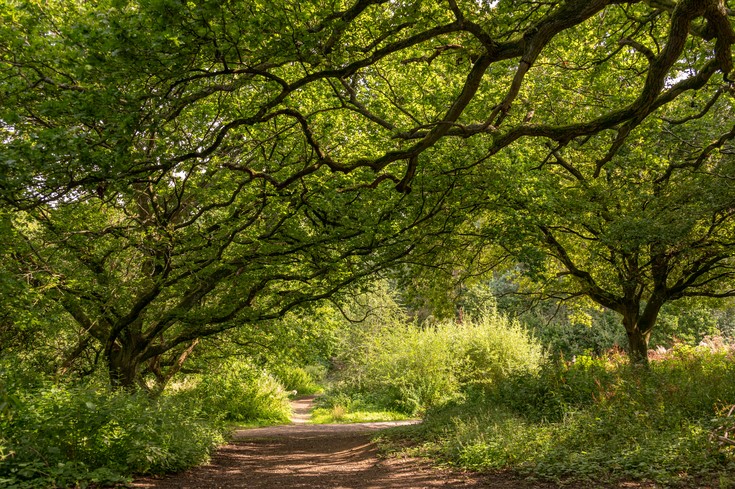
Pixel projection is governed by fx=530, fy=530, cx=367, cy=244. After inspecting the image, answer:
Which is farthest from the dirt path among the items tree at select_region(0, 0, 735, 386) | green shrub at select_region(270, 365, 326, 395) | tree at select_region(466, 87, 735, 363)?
green shrub at select_region(270, 365, 326, 395)

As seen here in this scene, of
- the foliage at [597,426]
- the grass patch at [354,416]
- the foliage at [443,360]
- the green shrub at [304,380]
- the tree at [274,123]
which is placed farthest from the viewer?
the green shrub at [304,380]

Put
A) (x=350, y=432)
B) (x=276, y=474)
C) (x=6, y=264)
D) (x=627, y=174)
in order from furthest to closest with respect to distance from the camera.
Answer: (x=350, y=432) → (x=627, y=174) → (x=276, y=474) → (x=6, y=264)

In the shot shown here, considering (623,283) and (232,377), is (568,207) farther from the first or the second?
(232,377)

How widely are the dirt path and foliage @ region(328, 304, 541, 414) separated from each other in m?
5.21

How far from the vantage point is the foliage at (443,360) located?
59.3 feet

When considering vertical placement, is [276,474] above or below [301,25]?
below

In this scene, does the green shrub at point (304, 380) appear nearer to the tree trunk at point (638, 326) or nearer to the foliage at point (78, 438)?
the tree trunk at point (638, 326)

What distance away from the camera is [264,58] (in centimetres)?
547

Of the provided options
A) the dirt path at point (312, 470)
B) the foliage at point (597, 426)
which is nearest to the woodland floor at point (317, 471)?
the dirt path at point (312, 470)

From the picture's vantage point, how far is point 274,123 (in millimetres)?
8758

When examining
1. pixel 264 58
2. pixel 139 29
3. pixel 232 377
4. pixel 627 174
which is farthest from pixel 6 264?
pixel 627 174

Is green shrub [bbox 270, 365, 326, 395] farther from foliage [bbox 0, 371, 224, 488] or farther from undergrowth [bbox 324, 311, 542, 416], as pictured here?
foliage [bbox 0, 371, 224, 488]

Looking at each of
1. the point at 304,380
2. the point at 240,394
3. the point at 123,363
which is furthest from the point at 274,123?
the point at 304,380

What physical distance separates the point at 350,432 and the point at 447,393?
4544 millimetres
